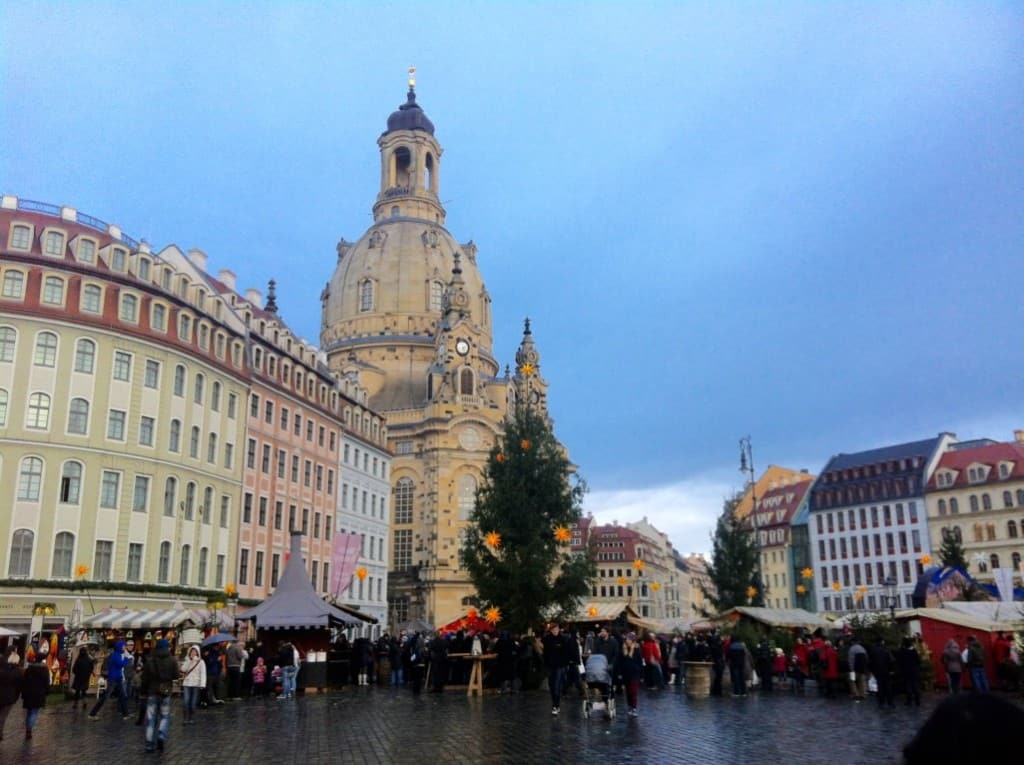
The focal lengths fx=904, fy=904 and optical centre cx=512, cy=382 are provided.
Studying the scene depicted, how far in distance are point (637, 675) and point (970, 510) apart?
230ft

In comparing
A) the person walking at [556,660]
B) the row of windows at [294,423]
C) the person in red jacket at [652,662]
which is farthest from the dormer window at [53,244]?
the person walking at [556,660]

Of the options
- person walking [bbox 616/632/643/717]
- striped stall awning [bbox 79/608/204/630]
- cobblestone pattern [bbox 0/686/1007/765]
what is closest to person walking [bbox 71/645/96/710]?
cobblestone pattern [bbox 0/686/1007/765]

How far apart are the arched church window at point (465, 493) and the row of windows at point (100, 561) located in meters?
48.0

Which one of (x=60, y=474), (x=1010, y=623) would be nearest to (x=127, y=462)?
(x=60, y=474)

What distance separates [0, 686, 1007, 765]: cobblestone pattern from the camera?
45.8 ft

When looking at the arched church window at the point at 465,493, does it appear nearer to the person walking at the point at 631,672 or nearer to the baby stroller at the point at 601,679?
the person walking at the point at 631,672

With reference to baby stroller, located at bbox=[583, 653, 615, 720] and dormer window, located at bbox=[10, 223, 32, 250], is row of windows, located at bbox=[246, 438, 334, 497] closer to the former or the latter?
dormer window, located at bbox=[10, 223, 32, 250]

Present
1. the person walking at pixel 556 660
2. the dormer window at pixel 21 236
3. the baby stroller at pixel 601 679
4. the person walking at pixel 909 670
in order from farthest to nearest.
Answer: the dormer window at pixel 21 236
the person walking at pixel 909 670
the person walking at pixel 556 660
the baby stroller at pixel 601 679

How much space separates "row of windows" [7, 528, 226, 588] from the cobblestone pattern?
43.9 ft

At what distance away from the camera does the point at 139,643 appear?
35594 mm

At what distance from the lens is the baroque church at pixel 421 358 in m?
90.1

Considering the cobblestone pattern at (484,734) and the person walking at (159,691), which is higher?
the person walking at (159,691)

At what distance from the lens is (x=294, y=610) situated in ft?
99.9

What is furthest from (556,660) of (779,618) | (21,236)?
(21,236)
